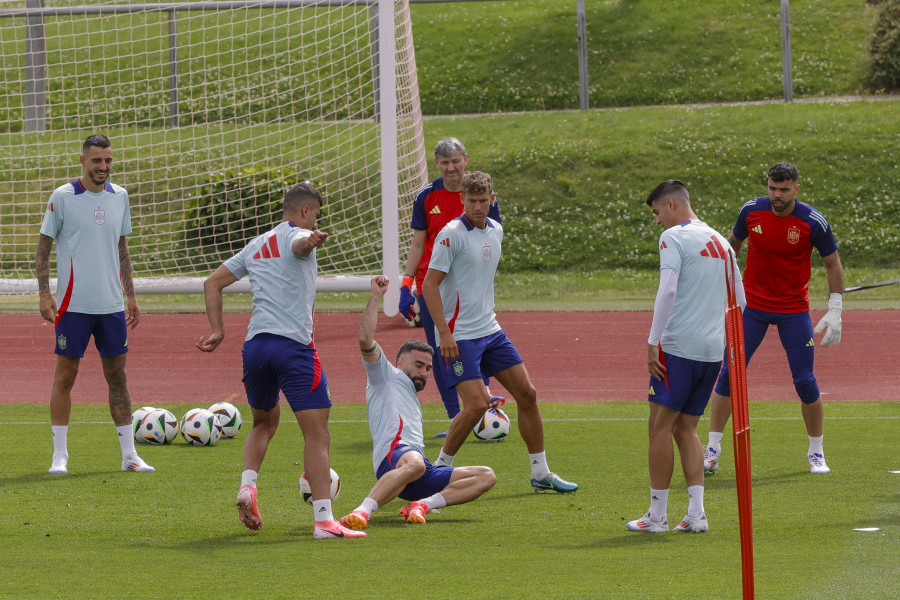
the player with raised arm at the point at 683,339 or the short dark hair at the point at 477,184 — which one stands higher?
the short dark hair at the point at 477,184

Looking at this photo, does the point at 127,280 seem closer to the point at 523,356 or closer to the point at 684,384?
the point at 684,384

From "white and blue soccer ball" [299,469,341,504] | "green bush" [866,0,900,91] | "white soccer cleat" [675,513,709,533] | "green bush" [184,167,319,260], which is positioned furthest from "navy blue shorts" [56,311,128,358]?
"green bush" [866,0,900,91]

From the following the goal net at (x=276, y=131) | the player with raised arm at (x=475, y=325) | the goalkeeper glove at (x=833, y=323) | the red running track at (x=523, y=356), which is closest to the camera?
the player with raised arm at (x=475, y=325)

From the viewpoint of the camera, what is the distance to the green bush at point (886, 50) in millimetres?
30234

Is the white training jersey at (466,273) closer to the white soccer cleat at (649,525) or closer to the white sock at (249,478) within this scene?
the white sock at (249,478)

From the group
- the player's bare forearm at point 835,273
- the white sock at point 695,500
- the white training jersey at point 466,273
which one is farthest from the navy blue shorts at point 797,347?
the white sock at point 695,500

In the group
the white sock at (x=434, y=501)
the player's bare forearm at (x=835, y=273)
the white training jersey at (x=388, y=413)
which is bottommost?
the white sock at (x=434, y=501)

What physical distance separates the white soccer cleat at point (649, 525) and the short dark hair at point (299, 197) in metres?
2.46

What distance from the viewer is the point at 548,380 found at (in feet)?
42.2

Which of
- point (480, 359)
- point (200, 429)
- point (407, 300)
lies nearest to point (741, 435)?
point (480, 359)

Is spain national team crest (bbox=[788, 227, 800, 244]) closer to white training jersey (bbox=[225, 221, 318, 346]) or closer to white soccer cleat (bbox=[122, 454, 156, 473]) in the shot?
white training jersey (bbox=[225, 221, 318, 346])

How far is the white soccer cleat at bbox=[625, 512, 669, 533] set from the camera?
6348 millimetres

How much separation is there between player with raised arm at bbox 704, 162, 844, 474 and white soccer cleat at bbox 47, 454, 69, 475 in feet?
14.6

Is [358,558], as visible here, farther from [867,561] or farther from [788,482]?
[788,482]
